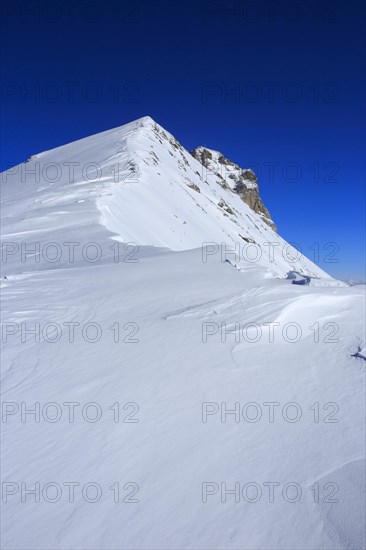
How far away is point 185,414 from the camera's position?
3.03 m

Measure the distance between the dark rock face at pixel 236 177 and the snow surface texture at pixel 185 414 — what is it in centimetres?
5853

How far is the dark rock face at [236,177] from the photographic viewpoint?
62.6 meters

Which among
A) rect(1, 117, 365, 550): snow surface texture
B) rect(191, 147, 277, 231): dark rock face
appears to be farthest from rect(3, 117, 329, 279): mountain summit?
rect(191, 147, 277, 231): dark rock face

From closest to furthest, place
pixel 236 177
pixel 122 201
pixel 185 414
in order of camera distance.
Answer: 1. pixel 185 414
2. pixel 122 201
3. pixel 236 177

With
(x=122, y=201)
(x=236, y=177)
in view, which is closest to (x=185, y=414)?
(x=122, y=201)

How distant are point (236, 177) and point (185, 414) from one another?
2587 inches

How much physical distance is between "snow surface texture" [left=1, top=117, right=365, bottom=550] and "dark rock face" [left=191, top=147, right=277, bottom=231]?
58526 millimetres

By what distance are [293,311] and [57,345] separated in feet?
9.26

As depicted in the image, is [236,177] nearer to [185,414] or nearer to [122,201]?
[122,201]

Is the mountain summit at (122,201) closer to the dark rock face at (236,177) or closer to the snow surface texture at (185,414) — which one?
the snow surface texture at (185,414)

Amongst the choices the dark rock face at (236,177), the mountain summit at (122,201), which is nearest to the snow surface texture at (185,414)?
the mountain summit at (122,201)

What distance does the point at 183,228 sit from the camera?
19.7 metres

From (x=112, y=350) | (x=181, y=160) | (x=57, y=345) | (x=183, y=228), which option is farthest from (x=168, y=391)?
(x=181, y=160)

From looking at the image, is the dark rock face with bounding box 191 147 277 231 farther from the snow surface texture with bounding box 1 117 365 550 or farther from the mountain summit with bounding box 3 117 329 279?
the snow surface texture with bounding box 1 117 365 550
